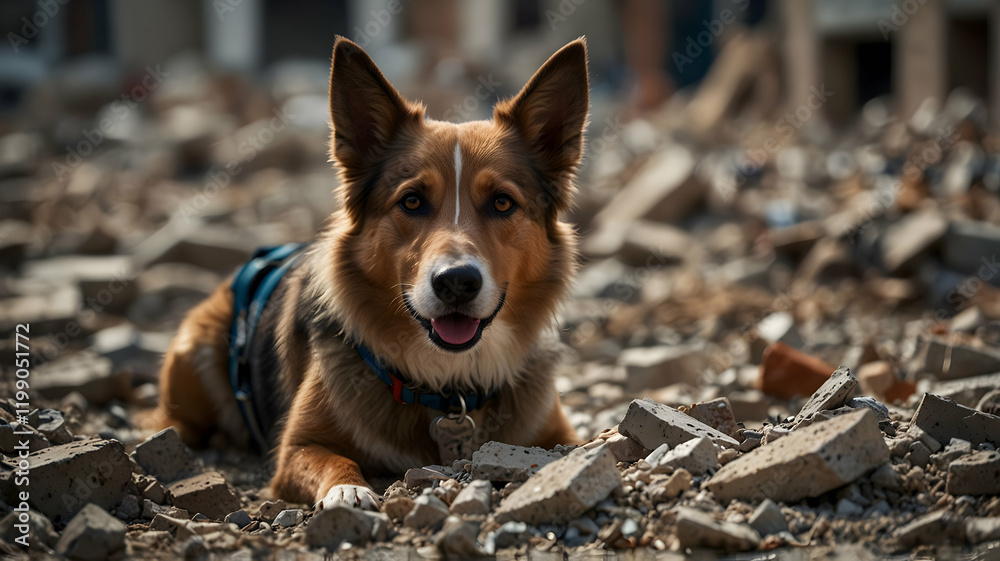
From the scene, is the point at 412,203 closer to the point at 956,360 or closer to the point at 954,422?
the point at 954,422

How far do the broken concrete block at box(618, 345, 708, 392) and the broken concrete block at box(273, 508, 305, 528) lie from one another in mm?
2697

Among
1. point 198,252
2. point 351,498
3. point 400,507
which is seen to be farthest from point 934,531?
point 198,252

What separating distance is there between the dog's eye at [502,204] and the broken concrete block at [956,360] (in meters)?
2.49

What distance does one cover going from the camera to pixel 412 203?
3.72 m

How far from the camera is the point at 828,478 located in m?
2.70

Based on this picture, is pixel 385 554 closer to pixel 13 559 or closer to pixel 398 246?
pixel 13 559

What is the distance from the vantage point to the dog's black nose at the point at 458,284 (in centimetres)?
325

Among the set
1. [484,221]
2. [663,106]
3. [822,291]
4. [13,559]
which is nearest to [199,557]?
[13,559]

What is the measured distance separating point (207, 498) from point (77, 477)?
0.51m

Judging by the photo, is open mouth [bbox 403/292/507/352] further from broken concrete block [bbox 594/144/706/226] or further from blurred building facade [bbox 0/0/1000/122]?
blurred building facade [bbox 0/0/1000/122]

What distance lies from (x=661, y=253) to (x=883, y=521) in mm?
5508

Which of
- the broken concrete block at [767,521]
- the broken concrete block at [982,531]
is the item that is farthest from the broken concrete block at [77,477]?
the broken concrete block at [982,531]

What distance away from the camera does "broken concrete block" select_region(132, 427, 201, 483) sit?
12.4 feet

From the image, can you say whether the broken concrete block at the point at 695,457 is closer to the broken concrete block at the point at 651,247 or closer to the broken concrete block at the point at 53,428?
the broken concrete block at the point at 53,428
